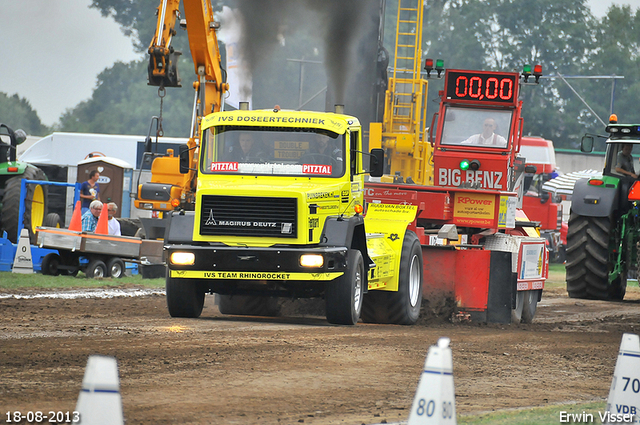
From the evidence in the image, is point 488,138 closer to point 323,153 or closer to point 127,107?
point 323,153

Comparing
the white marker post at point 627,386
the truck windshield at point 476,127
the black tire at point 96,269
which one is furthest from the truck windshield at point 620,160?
the white marker post at point 627,386

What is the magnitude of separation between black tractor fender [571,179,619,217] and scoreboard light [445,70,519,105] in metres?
1.95

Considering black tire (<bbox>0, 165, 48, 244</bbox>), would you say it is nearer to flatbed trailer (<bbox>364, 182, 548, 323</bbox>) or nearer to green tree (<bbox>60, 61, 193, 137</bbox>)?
flatbed trailer (<bbox>364, 182, 548, 323</bbox>)

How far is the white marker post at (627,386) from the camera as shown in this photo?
219 inches

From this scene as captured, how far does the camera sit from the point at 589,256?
Answer: 16562 millimetres

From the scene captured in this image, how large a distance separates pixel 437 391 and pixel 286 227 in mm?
6713

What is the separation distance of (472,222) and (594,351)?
4.72 m

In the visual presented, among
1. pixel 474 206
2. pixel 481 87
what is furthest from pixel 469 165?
pixel 474 206

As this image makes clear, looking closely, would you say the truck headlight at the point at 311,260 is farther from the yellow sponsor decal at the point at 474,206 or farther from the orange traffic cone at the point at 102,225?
the orange traffic cone at the point at 102,225

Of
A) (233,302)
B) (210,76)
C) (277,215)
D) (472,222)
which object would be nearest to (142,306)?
(233,302)

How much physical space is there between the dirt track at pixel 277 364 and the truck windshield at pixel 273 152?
1.83 m

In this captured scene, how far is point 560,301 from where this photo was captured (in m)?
18.9

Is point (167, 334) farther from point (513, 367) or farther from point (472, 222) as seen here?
point (472, 222)

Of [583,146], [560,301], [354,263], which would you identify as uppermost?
[583,146]
